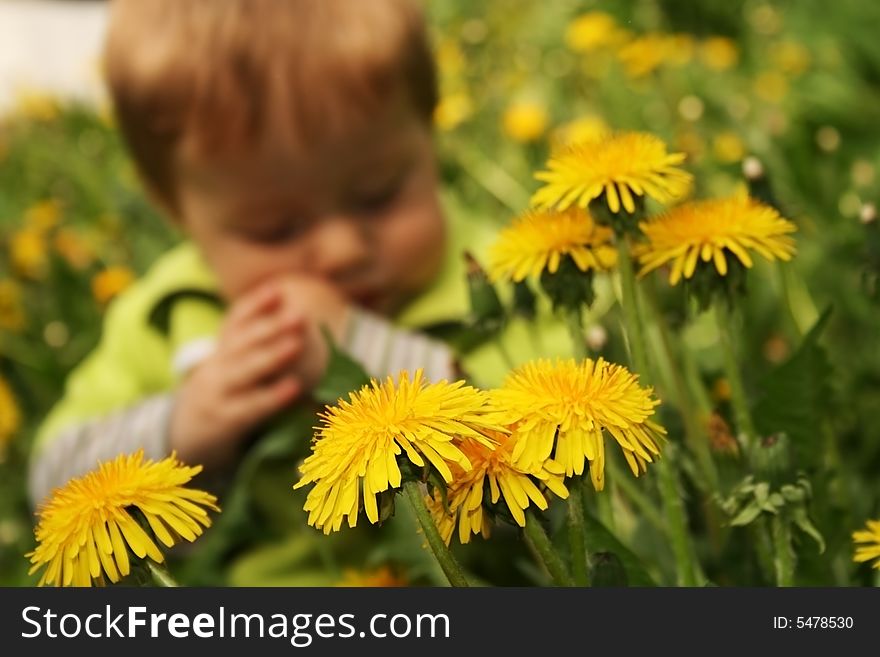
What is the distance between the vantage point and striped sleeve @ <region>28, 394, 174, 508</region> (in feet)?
3.30

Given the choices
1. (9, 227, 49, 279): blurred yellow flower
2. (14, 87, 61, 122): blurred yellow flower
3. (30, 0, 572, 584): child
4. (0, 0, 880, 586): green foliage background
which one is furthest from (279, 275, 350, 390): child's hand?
(14, 87, 61, 122): blurred yellow flower

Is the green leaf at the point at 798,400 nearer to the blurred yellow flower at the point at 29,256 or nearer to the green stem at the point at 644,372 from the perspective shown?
the green stem at the point at 644,372

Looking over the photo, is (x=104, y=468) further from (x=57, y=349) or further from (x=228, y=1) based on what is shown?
(x=57, y=349)

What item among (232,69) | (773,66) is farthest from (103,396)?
(773,66)

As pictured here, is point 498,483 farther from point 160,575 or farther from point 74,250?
point 74,250

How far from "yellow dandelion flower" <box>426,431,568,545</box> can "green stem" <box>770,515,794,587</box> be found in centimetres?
16

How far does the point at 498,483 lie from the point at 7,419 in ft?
3.25

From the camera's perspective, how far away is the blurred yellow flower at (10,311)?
56.6 inches

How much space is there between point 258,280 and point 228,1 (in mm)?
265

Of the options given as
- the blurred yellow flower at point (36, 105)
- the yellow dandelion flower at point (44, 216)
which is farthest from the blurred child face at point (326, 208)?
the blurred yellow flower at point (36, 105)

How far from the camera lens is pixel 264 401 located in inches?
36.4

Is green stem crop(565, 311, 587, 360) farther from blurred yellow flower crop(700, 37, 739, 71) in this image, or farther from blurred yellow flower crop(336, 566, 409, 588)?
blurred yellow flower crop(700, 37, 739, 71)

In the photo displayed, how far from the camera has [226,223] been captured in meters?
0.98

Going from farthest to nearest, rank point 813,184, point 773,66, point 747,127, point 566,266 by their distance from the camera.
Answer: point 773,66
point 747,127
point 813,184
point 566,266
